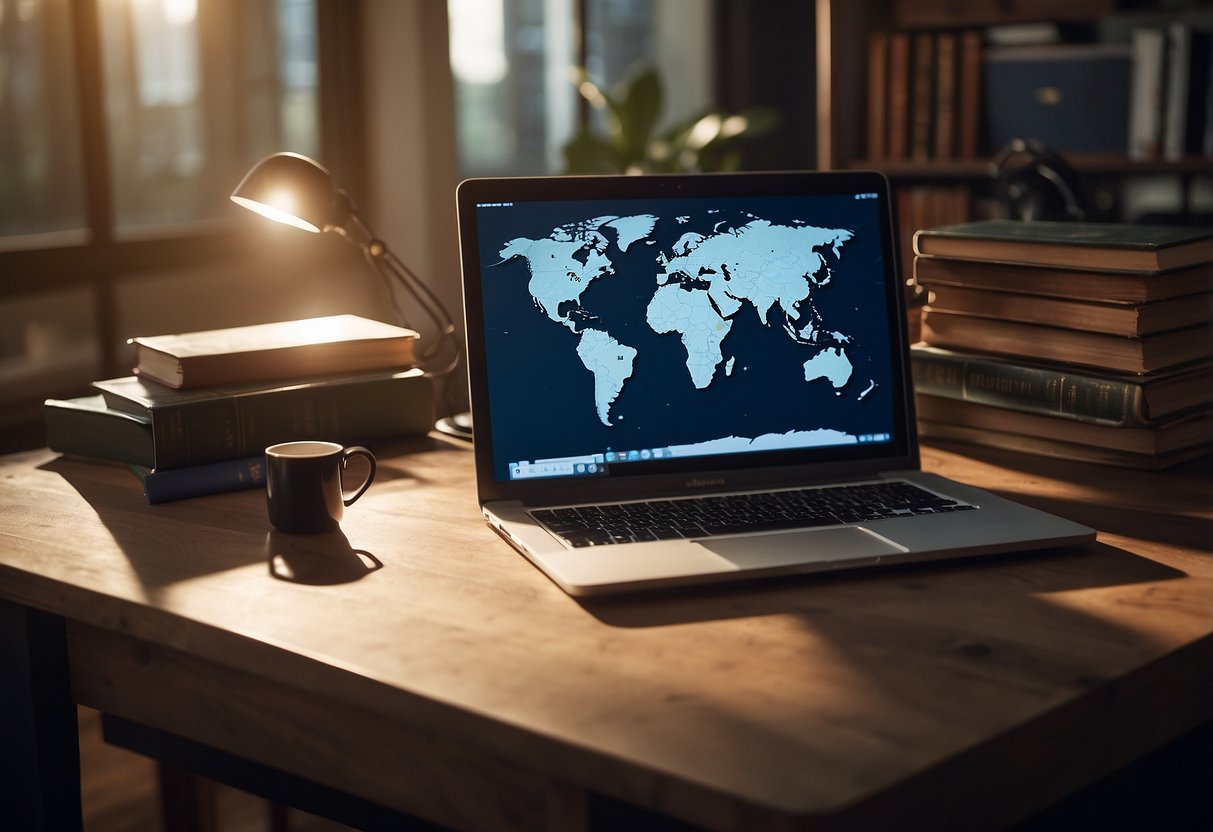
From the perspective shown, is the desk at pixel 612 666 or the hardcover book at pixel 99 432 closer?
the desk at pixel 612 666

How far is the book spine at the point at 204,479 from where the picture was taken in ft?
4.04

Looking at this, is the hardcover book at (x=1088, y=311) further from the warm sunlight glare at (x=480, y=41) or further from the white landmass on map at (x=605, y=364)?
the warm sunlight glare at (x=480, y=41)

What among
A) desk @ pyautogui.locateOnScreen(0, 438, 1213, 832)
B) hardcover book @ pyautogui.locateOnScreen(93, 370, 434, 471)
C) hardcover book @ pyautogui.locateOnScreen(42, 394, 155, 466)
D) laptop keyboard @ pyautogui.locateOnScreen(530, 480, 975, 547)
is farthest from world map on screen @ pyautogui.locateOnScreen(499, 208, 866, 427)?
hardcover book @ pyautogui.locateOnScreen(42, 394, 155, 466)

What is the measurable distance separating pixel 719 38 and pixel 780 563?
4.10 metres

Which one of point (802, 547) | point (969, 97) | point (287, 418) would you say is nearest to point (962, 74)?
point (969, 97)

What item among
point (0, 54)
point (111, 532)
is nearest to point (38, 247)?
point (0, 54)

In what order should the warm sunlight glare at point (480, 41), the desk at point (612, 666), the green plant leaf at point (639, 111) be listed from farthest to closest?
the warm sunlight glare at point (480, 41) → the green plant leaf at point (639, 111) → the desk at point (612, 666)

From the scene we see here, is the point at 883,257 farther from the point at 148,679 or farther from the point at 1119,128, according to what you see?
the point at 1119,128

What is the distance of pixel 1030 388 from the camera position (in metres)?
1.39

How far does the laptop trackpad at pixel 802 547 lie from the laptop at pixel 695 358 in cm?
3

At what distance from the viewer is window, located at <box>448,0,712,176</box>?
4.18 metres

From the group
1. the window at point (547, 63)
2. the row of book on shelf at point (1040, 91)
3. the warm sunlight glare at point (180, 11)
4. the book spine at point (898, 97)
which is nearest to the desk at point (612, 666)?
the row of book on shelf at point (1040, 91)

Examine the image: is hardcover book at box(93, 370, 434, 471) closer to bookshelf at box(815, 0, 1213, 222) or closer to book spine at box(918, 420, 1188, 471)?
book spine at box(918, 420, 1188, 471)

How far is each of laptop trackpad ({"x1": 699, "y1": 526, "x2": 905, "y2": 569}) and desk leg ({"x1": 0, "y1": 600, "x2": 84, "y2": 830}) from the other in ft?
1.92
